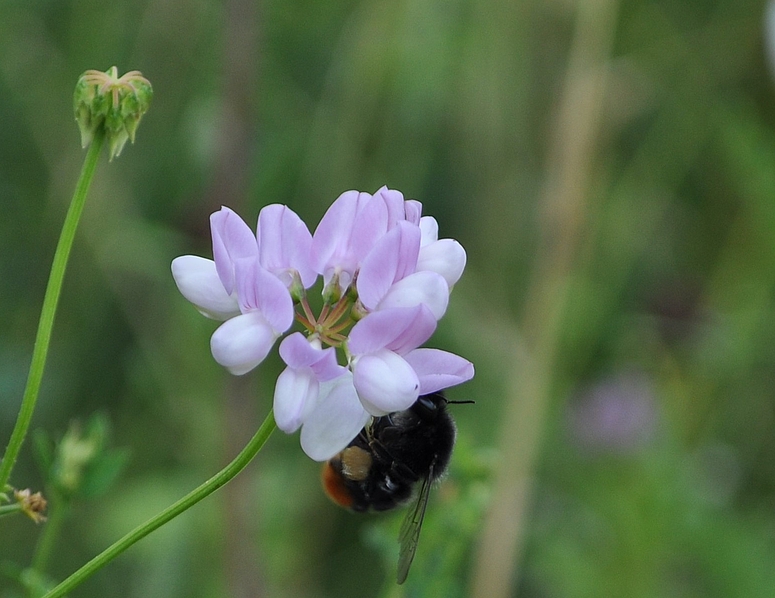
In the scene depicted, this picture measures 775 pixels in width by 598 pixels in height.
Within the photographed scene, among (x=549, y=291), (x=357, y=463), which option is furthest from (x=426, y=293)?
(x=549, y=291)

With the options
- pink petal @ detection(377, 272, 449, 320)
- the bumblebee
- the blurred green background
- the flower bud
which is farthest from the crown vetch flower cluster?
the blurred green background

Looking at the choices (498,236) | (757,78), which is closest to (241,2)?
(498,236)

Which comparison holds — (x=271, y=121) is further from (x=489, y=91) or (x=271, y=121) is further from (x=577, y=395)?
(x=577, y=395)

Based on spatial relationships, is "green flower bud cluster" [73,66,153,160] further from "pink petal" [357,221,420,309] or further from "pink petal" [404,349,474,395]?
"pink petal" [404,349,474,395]

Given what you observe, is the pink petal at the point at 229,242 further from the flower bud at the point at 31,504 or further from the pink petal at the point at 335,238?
the flower bud at the point at 31,504

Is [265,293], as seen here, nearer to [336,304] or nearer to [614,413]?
[336,304]

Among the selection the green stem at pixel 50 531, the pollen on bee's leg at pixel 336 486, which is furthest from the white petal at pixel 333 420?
the pollen on bee's leg at pixel 336 486
